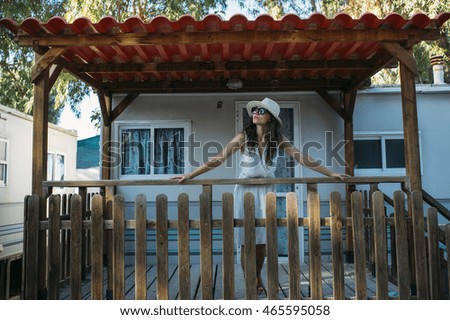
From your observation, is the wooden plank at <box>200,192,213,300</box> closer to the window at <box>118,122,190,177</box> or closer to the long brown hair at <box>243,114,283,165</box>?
the long brown hair at <box>243,114,283,165</box>

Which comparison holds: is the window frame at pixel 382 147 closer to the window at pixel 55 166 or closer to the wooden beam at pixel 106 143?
the wooden beam at pixel 106 143

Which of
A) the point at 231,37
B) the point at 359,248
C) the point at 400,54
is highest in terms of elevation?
the point at 231,37

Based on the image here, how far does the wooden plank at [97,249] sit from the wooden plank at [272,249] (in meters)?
1.53

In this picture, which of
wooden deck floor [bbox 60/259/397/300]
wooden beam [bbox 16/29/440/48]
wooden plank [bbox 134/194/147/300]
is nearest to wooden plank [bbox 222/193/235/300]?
wooden deck floor [bbox 60/259/397/300]

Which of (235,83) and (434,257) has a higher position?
(235,83)

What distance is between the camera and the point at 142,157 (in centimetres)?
643

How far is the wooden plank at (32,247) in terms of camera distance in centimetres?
365

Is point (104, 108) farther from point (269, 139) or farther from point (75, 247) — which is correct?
point (269, 139)

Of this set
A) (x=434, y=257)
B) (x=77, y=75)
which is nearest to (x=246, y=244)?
(x=434, y=257)

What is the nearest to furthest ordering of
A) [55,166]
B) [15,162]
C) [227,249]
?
[227,249], [15,162], [55,166]

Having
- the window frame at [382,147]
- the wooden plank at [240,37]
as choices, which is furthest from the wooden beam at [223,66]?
the window frame at [382,147]

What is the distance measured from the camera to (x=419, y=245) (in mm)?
3582

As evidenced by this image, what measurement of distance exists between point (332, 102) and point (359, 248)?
307 centimetres
